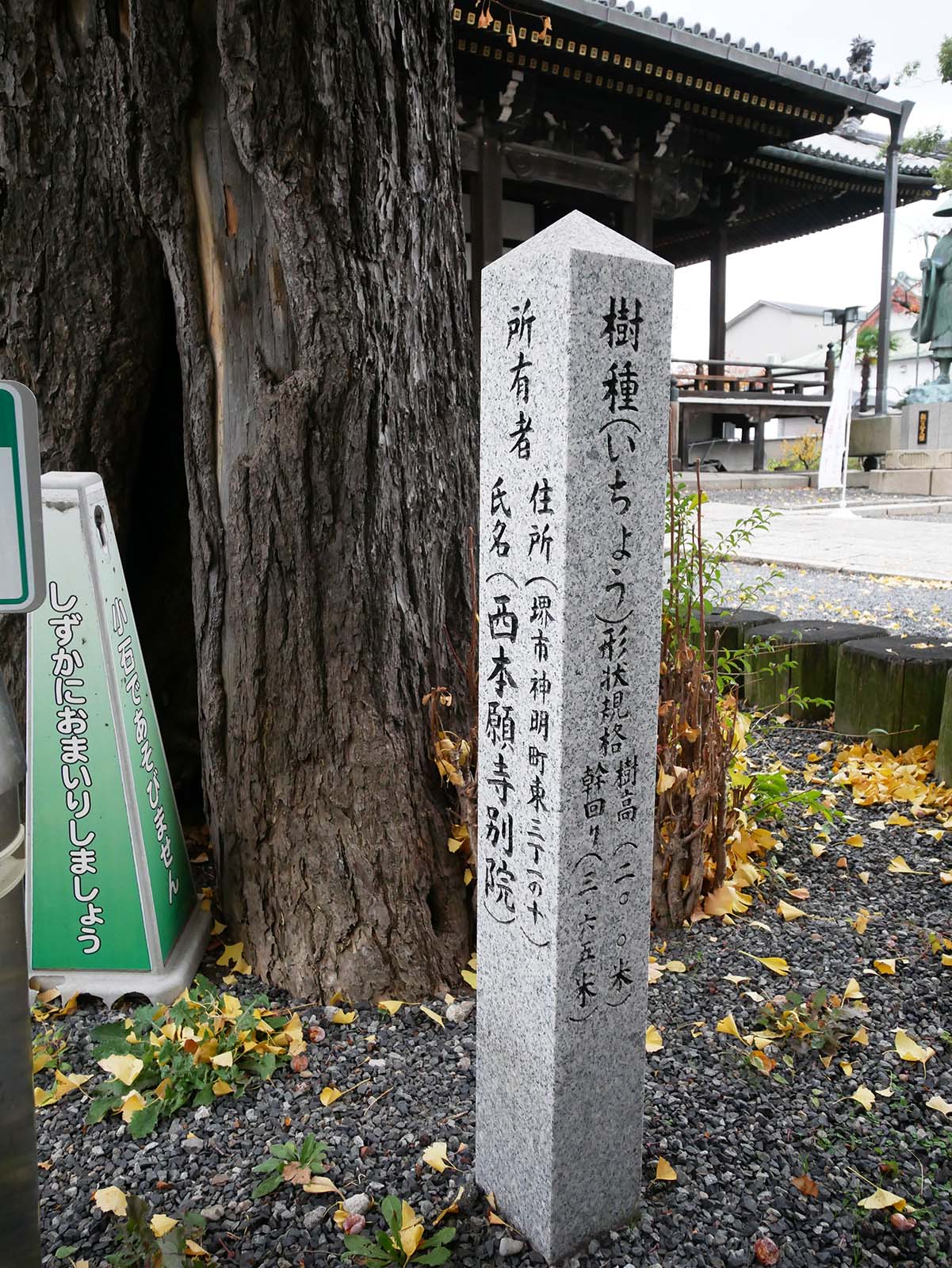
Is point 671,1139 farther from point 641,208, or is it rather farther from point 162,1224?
point 641,208

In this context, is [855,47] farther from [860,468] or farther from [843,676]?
[843,676]

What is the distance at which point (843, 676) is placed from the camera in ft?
12.5

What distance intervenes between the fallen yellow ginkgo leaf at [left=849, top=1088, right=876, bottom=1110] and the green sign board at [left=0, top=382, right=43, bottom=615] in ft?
5.97

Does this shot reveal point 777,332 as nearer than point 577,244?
No

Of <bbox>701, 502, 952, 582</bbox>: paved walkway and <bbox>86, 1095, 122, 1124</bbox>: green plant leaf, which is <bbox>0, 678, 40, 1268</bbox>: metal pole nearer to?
<bbox>86, 1095, 122, 1124</bbox>: green plant leaf

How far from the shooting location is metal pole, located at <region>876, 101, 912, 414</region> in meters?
12.8

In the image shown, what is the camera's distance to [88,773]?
7.29 feet

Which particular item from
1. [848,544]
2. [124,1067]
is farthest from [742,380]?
[124,1067]

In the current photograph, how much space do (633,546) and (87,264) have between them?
188cm

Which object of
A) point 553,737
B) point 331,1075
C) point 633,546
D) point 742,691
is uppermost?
point 633,546

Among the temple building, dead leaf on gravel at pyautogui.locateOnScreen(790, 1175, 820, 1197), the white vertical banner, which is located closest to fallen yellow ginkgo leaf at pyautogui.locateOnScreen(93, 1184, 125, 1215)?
dead leaf on gravel at pyautogui.locateOnScreen(790, 1175, 820, 1197)

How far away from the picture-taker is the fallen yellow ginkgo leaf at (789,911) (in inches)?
103

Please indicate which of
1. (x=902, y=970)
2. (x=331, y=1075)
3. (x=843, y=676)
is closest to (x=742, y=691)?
(x=843, y=676)

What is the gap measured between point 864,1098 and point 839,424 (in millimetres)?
10760
